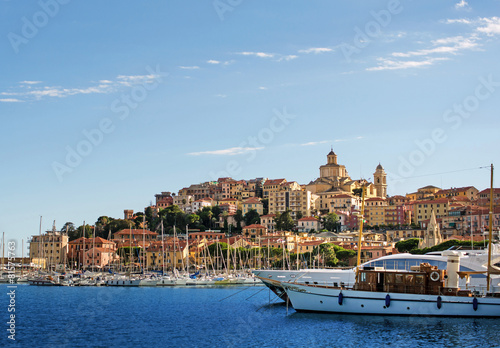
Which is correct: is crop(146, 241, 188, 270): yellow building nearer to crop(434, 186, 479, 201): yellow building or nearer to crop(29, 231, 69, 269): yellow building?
crop(29, 231, 69, 269): yellow building

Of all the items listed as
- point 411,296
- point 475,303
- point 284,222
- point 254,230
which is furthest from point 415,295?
point 254,230

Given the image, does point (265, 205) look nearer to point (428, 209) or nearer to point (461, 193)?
point (428, 209)

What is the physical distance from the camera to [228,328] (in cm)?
4184

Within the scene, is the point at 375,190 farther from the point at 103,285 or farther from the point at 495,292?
the point at 495,292

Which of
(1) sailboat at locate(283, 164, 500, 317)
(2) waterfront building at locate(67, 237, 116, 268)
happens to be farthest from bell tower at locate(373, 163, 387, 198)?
(1) sailboat at locate(283, 164, 500, 317)

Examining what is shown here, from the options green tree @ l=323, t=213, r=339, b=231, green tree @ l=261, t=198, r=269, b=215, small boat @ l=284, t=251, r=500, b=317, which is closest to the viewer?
small boat @ l=284, t=251, r=500, b=317

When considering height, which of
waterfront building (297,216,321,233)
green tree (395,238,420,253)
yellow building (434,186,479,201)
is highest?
yellow building (434,186,479,201)

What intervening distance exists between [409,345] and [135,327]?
59.2 feet

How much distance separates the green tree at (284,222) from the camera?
14525 cm

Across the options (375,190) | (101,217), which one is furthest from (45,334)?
(375,190)

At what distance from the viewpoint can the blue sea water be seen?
36.4m

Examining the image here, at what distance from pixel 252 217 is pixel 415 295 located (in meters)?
Answer: 117

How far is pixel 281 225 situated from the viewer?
146 m

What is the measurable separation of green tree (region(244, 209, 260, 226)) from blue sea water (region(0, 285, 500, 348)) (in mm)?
99707
